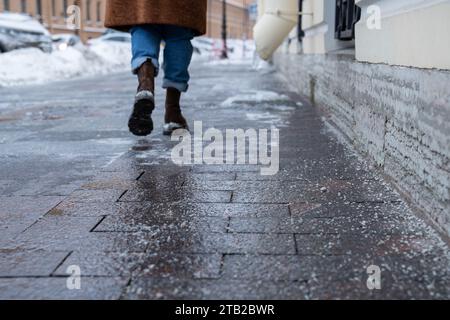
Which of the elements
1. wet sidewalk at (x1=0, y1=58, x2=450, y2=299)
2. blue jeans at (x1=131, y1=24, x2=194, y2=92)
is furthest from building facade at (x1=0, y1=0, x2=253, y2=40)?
wet sidewalk at (x1=0, y1=58, x2=450, y2=299)

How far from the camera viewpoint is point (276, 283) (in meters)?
1.78

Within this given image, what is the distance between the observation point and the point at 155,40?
4359mm

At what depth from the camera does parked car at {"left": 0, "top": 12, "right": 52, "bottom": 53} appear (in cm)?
1708

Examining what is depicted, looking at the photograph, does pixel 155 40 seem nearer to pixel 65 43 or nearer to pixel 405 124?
pixel 405 124

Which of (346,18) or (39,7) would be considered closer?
(346,18)

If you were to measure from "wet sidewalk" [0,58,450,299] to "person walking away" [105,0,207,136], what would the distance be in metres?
0.56

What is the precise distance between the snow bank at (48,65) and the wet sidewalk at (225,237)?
924 centimetres

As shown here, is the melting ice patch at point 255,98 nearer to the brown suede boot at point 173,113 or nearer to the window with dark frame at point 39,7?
the brown suede boot at point 173,113

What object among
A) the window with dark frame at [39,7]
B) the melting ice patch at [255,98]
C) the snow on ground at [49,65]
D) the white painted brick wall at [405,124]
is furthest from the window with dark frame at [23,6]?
the white painted brick wall at [405,124]

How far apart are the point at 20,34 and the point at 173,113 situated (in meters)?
14.8

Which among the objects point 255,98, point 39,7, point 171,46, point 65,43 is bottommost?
point 255,98

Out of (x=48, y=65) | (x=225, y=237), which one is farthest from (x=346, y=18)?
(x=48, y=65)

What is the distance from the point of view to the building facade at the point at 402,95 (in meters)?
2.24

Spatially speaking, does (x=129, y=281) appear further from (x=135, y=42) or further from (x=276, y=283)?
(x=135, y=42)
